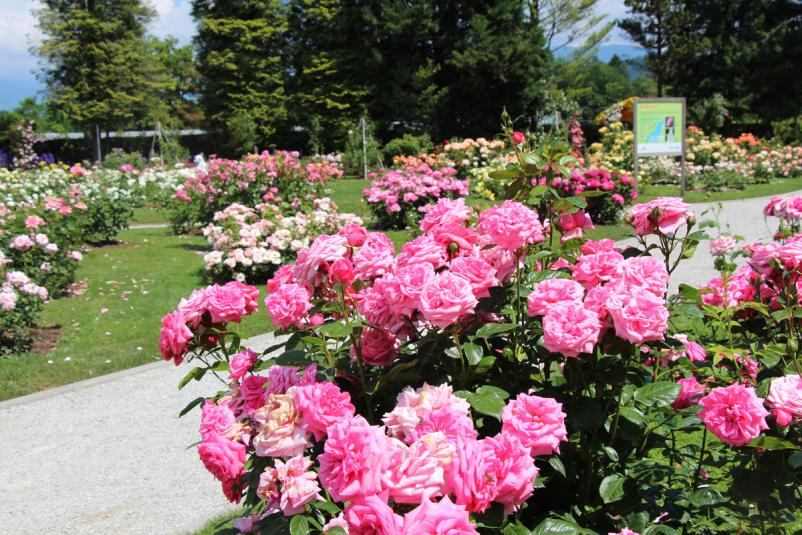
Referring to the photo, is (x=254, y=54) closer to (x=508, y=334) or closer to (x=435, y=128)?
(x=435, y=128)

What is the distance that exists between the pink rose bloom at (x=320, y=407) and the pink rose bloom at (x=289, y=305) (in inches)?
10.8

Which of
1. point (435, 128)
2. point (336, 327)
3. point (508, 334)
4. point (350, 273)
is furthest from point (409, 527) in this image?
point (435, 128)

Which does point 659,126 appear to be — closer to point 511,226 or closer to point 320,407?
point 511,226

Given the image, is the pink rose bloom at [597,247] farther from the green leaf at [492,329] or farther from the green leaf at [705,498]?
the green leaf at [705,498]

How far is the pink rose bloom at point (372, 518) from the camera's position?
0.95 meters

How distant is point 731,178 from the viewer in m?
15.3

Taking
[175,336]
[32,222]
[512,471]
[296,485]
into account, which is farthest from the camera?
[32,222]

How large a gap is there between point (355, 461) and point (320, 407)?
252mm

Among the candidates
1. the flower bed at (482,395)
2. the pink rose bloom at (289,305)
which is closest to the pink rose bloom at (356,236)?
the flower bed at (482,395)

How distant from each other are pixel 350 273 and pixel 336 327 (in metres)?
0.14

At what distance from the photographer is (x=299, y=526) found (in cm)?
118

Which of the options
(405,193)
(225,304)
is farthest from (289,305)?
(405,193)

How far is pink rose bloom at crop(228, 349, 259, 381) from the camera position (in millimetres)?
1661

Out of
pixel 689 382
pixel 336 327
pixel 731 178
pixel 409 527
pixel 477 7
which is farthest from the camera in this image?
pixel 477 7
